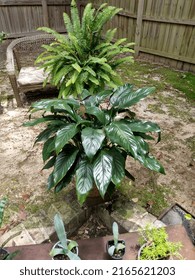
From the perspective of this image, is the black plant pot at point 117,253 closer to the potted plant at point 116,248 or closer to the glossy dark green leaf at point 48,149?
the potted plant at point 116,248

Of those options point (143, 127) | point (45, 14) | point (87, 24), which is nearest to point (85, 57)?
point (87, 24)

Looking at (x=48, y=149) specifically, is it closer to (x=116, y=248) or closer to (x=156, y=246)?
(x=116, y=248)

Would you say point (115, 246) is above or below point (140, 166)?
above

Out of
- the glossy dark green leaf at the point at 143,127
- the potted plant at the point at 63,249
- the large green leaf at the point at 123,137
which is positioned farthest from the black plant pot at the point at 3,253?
the glossy dark green leaf at the point at 143,127

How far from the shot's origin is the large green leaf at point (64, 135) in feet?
3.94

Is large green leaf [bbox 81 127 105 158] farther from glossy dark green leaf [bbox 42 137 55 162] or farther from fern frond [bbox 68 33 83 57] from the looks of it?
fern frond [bbox 68 33 83 57]

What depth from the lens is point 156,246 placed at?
104 centimetres

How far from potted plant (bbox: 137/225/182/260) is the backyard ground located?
917mm

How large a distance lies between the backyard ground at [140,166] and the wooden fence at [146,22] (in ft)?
3.71

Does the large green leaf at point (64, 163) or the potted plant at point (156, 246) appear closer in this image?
the potted plant at point (156, 246)

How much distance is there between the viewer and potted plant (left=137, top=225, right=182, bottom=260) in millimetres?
1016

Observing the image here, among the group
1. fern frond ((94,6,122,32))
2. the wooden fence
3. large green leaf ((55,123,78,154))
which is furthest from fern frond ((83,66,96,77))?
the wooden fence

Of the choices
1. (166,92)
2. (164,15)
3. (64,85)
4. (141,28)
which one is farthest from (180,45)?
(64,85)

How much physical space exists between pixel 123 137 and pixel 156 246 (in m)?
0.58
